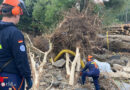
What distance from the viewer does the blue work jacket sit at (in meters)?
2.29

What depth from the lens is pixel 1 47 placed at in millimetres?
2336

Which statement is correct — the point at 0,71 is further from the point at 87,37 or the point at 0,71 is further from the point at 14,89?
the point at 87,37

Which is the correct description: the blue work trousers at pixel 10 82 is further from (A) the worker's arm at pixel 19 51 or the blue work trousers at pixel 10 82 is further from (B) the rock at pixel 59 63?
(B) the rock at pixel 59 63

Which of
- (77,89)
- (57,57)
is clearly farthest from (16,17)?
(57,57)

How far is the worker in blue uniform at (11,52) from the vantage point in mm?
2294

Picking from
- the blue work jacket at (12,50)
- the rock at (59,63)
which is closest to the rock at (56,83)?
the rock at (59,63)

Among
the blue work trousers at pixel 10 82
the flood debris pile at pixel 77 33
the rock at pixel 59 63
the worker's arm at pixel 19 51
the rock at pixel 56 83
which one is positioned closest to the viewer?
the worker's arm at pixel 19 51

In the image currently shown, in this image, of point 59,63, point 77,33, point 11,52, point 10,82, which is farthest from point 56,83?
point 11,52

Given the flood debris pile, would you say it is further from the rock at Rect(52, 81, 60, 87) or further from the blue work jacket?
the blue work jacket

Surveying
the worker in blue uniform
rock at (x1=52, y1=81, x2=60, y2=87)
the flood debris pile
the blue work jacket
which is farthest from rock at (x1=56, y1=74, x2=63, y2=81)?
the blue work jacket

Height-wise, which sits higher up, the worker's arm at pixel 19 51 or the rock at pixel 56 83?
the worker's arm at pixel 19 51

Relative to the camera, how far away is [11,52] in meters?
2.36

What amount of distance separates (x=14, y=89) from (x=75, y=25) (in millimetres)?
5612

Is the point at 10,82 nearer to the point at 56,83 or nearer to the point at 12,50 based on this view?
the point at 12,50
